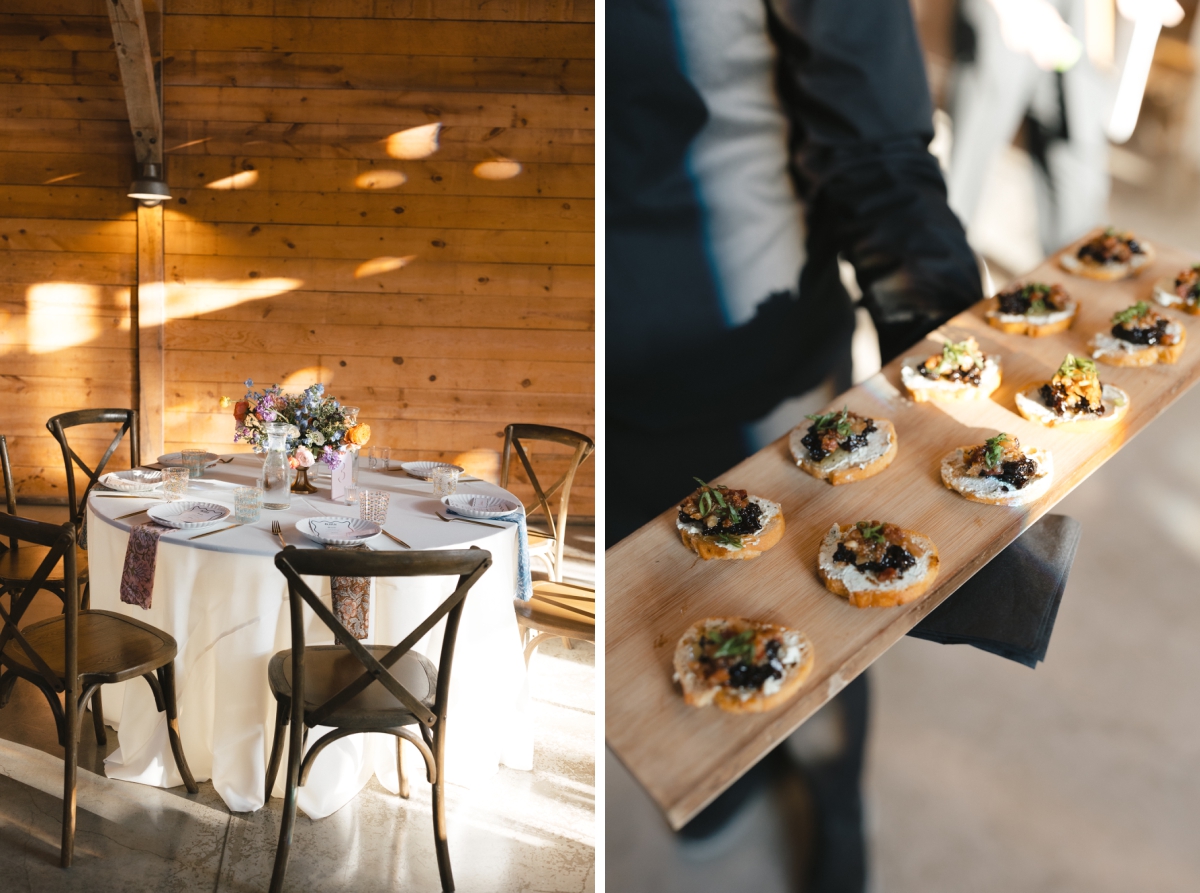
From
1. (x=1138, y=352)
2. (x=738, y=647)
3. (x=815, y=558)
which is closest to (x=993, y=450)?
(x=815, y=558)

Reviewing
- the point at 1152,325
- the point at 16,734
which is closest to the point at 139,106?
the point at 16,734

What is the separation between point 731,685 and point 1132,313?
3.11 ft

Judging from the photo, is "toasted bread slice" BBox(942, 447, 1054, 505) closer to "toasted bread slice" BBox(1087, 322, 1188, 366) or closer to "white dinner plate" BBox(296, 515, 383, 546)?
"toasted bread slice" BBox(1087, 322, 1188, 366)

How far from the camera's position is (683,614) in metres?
1.04

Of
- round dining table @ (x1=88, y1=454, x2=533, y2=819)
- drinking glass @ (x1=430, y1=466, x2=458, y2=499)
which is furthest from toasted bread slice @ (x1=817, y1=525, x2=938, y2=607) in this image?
drinking glass @ (x1=430, y1=466, x2=458, y2=499)

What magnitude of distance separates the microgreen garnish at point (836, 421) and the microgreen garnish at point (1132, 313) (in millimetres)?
499

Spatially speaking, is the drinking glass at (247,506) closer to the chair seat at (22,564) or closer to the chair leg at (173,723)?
the chair leg at (173,723)

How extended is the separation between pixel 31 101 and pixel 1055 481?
16.9 ft

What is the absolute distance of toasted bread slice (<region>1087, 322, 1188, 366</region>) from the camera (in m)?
1.35

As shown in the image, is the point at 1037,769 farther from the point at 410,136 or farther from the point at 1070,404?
the point at 410,136

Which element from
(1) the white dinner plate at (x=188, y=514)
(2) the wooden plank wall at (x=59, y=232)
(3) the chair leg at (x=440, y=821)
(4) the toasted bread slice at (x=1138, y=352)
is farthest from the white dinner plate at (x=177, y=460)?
(4) the toasted bread slice at (x=1138, y=352)

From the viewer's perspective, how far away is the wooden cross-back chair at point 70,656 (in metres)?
Answer: 1.80

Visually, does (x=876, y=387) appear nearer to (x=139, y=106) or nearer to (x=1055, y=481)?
(x=1055, y=481)

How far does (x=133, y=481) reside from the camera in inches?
98.1
